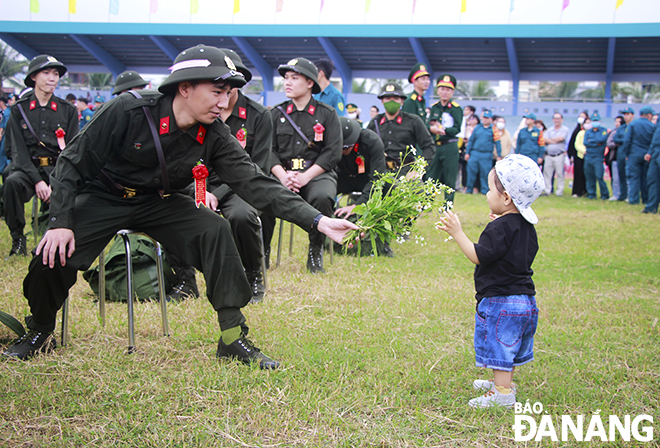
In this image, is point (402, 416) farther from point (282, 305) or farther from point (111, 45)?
point (111, 45)

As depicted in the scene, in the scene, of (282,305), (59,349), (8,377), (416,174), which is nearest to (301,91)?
(282,305)

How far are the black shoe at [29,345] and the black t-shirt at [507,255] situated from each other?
2.77 m

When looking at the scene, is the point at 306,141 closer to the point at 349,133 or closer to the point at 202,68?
the point at 349,133

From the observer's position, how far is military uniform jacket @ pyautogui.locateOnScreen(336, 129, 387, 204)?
7.04m

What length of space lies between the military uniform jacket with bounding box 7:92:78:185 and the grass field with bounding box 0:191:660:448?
1.36 m

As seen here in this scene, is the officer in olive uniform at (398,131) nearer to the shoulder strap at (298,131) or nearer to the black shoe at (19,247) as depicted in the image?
the shoulder strap at (298,131)

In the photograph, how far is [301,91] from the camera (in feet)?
20.3

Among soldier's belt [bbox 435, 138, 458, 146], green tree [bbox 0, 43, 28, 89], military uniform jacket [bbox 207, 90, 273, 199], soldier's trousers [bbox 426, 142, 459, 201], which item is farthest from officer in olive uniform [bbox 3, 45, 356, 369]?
green tree [bbox 0, 43, 28, 89]

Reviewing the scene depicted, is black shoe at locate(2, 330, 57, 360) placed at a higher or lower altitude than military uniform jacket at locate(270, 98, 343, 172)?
lower

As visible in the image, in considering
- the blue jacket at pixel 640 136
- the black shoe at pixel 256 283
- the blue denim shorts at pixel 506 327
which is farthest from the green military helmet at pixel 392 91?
the blue jacket at pixel 640 136

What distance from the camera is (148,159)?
136 inches

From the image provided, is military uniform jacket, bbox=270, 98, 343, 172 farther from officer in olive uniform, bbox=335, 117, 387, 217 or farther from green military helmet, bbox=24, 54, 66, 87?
green military helmet, bbox=24, 54, 66, 87

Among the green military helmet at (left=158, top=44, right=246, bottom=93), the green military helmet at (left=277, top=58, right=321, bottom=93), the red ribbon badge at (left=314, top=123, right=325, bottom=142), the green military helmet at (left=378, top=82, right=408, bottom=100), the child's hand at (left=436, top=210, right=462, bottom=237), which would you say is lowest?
the child's hand at (left=436, top=210, right=462, bottom=237)

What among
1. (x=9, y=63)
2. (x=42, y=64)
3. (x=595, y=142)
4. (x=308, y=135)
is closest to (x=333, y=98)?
(x=308, y=135)
